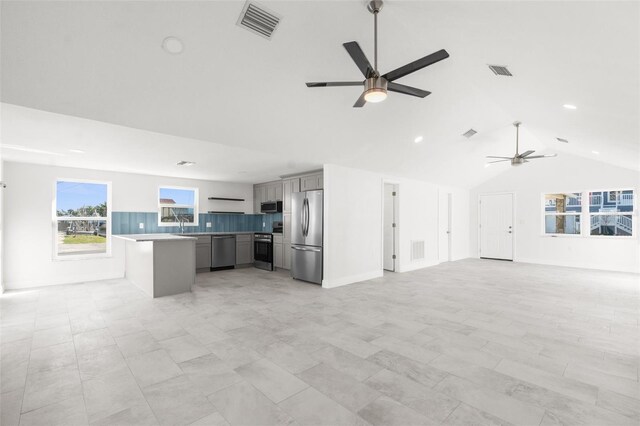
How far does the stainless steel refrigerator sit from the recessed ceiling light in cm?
349

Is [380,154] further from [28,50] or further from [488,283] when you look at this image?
[28,50]

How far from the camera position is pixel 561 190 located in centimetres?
847

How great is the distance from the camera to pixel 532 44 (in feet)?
8.38

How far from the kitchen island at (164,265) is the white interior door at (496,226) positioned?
911cm

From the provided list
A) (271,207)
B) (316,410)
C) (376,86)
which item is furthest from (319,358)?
(271,207)

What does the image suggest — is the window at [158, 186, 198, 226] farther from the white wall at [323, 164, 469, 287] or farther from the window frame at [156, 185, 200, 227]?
the white wall at [323, 164, 469, 287]

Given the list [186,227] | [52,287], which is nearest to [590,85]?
[186,227]

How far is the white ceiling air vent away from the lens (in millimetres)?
2465

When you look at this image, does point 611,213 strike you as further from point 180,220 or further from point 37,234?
point 37,234

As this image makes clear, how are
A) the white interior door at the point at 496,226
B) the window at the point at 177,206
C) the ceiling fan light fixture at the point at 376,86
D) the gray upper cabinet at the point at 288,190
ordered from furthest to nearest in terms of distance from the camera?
the white interior door at the point at 496,226 → the window at the point at 177,206 → the gray upper cabinet at the point at 288,190 → the ceiling fan light fixture at the point at 376,86

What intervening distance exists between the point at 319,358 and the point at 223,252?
5299 millimetres

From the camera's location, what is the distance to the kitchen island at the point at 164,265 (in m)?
4.93

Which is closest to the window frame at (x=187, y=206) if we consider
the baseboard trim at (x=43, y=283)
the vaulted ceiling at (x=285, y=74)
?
the baseboard trim at (x=43, y=283)

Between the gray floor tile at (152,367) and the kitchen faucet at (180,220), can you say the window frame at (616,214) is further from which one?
the kitchen faucet at (180,220)
